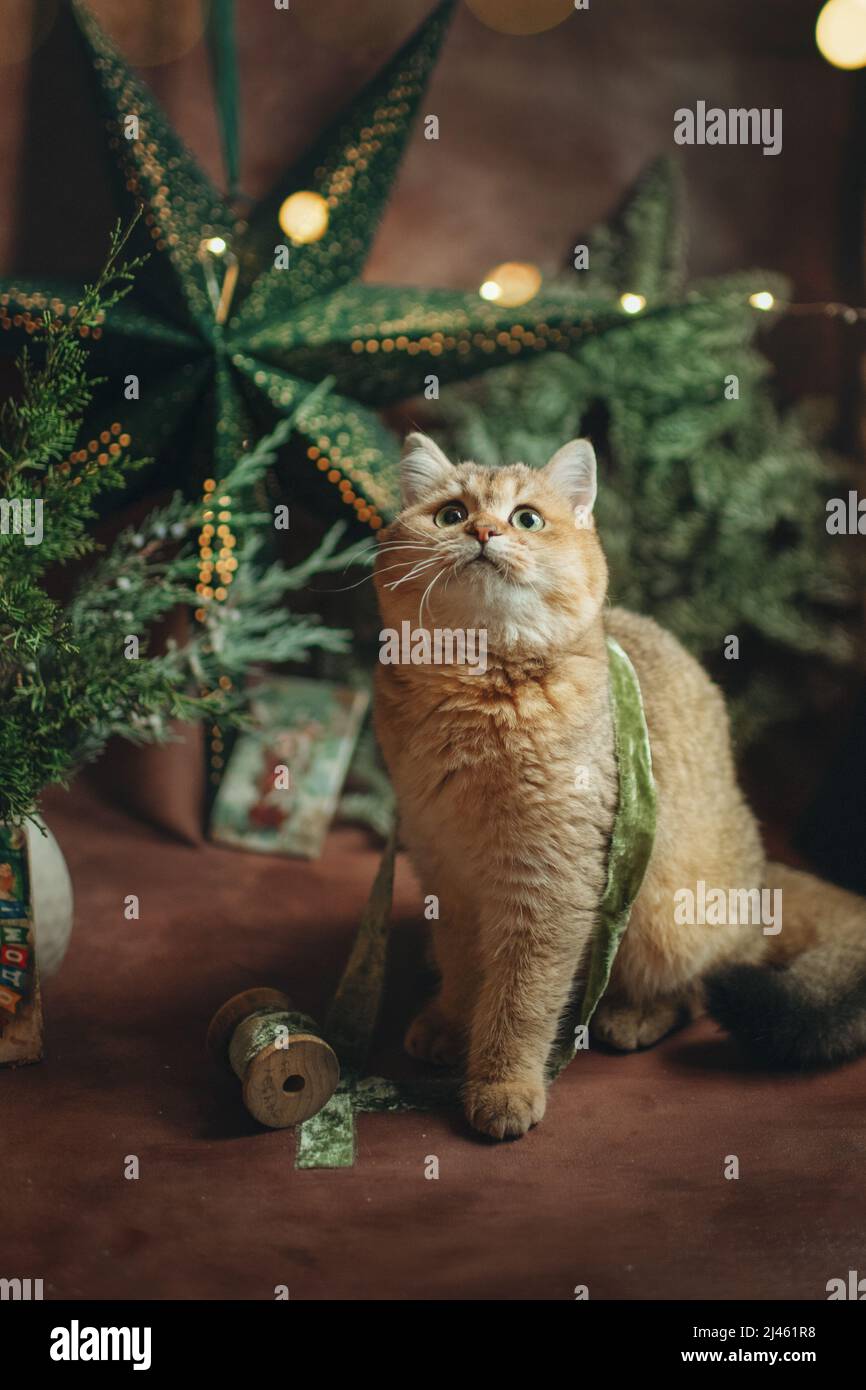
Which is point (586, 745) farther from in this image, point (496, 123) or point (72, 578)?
point (496, 123)

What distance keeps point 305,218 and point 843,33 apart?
4.03ft

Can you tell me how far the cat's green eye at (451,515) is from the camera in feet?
4.29

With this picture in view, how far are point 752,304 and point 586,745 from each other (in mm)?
1084

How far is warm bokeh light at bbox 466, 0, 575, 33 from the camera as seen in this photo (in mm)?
2199

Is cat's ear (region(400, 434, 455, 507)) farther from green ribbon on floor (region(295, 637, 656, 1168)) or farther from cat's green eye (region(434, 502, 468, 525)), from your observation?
green ribbon on floor (region(295, 637, 656, 1168))

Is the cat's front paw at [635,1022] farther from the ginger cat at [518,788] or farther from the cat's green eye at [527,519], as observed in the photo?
the cat's green eye at [527,519]

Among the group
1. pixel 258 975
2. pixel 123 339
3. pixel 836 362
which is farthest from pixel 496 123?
pixel 258 975

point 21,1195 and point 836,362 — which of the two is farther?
point 836,362

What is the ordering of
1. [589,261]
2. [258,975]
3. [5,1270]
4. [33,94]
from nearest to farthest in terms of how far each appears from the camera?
[5,1270]
[258,975]
[33,94]
[589,261]

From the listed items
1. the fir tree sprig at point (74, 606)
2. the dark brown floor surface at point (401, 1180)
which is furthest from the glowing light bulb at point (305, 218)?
the dark brown floor surface at point (401, 1180)

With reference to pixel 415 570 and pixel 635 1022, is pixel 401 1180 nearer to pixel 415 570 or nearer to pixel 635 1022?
pixel 635 1022

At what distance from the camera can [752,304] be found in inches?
77.4

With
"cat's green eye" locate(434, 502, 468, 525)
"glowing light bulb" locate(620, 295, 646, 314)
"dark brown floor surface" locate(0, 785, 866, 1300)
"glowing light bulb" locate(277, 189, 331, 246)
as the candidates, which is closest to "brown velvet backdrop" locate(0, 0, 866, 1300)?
"dark brown floor surface" locate(0, 785, 866, 1300)

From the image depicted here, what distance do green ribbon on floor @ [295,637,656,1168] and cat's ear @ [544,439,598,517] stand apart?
20 cm
